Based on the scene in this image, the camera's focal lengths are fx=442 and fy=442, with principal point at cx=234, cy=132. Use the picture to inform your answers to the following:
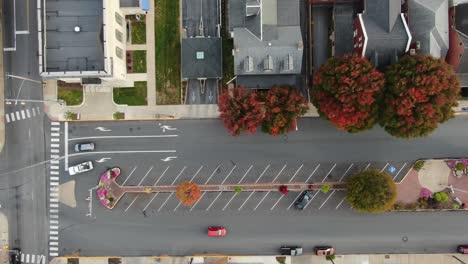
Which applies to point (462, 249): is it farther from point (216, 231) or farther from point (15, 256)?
point (15, 256)

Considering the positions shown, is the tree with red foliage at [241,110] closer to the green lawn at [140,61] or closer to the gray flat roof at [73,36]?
the green lawn at [140,61]

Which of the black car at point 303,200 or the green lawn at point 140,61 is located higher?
the green lawn at point 140,61

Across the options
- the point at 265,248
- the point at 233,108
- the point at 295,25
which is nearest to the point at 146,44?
the point at 233,108

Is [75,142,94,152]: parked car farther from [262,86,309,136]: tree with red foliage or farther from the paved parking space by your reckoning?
[262,86,309,136]: tree with red foliage

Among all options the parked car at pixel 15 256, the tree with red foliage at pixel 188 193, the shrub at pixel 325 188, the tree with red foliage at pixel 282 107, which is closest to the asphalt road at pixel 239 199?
the shrub at pixel 325 188

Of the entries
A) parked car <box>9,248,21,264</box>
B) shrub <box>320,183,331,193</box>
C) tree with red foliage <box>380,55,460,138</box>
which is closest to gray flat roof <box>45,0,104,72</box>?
parked car <box>9,248,21,264</box>
